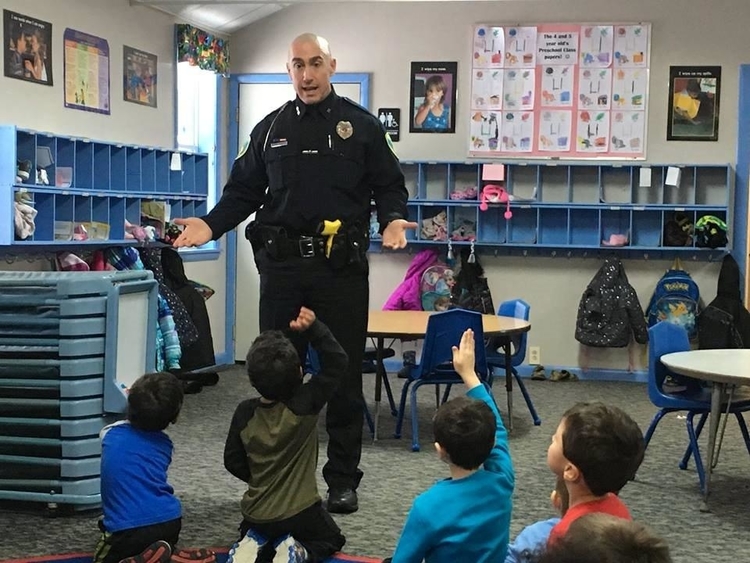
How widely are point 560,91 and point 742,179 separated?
149 cm

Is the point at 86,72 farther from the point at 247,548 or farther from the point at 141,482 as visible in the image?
the point at 247,548

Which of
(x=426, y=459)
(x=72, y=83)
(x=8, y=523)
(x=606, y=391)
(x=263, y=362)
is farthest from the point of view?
(x=606, y=391)

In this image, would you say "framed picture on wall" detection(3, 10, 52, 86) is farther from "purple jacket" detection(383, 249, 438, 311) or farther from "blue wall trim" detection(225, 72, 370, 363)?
"purple jacket" detection(383, 249, 438, 311)

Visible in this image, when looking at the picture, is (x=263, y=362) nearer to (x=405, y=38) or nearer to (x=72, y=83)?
(x=72, y=83)

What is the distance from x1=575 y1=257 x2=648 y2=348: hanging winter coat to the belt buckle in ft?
13.8

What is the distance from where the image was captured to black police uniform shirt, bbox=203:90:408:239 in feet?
11.8

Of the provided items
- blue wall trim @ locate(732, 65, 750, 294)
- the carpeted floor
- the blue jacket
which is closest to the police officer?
the carpeted floor

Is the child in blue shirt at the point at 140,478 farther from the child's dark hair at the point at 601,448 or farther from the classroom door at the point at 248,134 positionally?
the classroom door at the point at 248,134

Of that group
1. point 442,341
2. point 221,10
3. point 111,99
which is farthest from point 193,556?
point 221,10

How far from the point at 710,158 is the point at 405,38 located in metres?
2.50

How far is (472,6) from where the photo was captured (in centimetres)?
760

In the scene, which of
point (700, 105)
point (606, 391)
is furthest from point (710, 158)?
point (606, 391)

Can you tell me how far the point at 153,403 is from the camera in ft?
9.88

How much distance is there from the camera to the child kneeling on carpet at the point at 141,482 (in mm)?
2928
